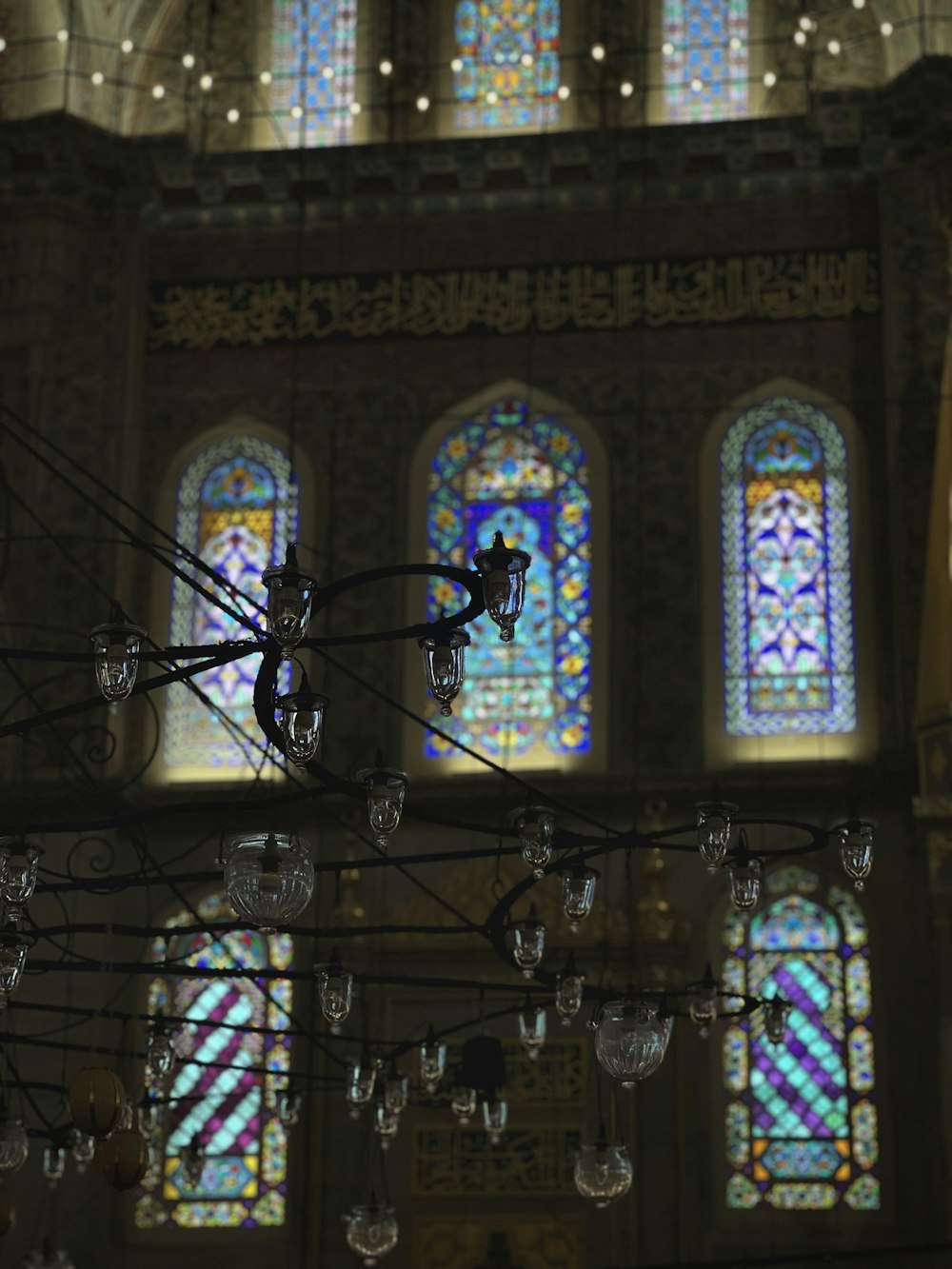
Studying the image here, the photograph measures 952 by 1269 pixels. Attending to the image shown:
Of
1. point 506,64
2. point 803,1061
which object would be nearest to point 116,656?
point 803,1061

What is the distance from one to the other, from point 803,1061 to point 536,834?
162 inches

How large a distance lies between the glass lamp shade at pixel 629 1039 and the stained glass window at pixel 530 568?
13.2 ft

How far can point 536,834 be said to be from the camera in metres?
4.84

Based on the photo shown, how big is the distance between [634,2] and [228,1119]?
5480 mm

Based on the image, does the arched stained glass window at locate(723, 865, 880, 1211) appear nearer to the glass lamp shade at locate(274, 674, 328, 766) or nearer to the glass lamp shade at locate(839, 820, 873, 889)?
the glass lamp shade at locate(839, 820, 873, 889)

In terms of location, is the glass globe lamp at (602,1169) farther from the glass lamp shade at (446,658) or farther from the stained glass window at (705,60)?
the stained glass window at (705,60)

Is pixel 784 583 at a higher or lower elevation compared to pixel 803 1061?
higher

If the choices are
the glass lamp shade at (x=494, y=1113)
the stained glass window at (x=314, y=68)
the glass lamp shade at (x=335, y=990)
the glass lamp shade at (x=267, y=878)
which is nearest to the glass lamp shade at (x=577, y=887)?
the glass lamp shade at (x=335, y=990)

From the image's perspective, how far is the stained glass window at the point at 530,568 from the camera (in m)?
9.29

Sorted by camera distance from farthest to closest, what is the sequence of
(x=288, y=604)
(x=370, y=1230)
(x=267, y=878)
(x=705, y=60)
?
(x=705, y=60) → (x=370, y=1230) → (x=267, y=878) → (x=288, y=604)

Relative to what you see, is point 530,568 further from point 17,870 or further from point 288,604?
point 288,604

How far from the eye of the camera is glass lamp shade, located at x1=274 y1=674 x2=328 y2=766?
4.26 m

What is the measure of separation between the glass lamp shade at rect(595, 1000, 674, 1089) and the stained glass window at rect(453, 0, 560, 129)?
603 cm

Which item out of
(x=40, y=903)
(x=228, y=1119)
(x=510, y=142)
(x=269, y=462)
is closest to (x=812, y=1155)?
(x=228, y=1119)
